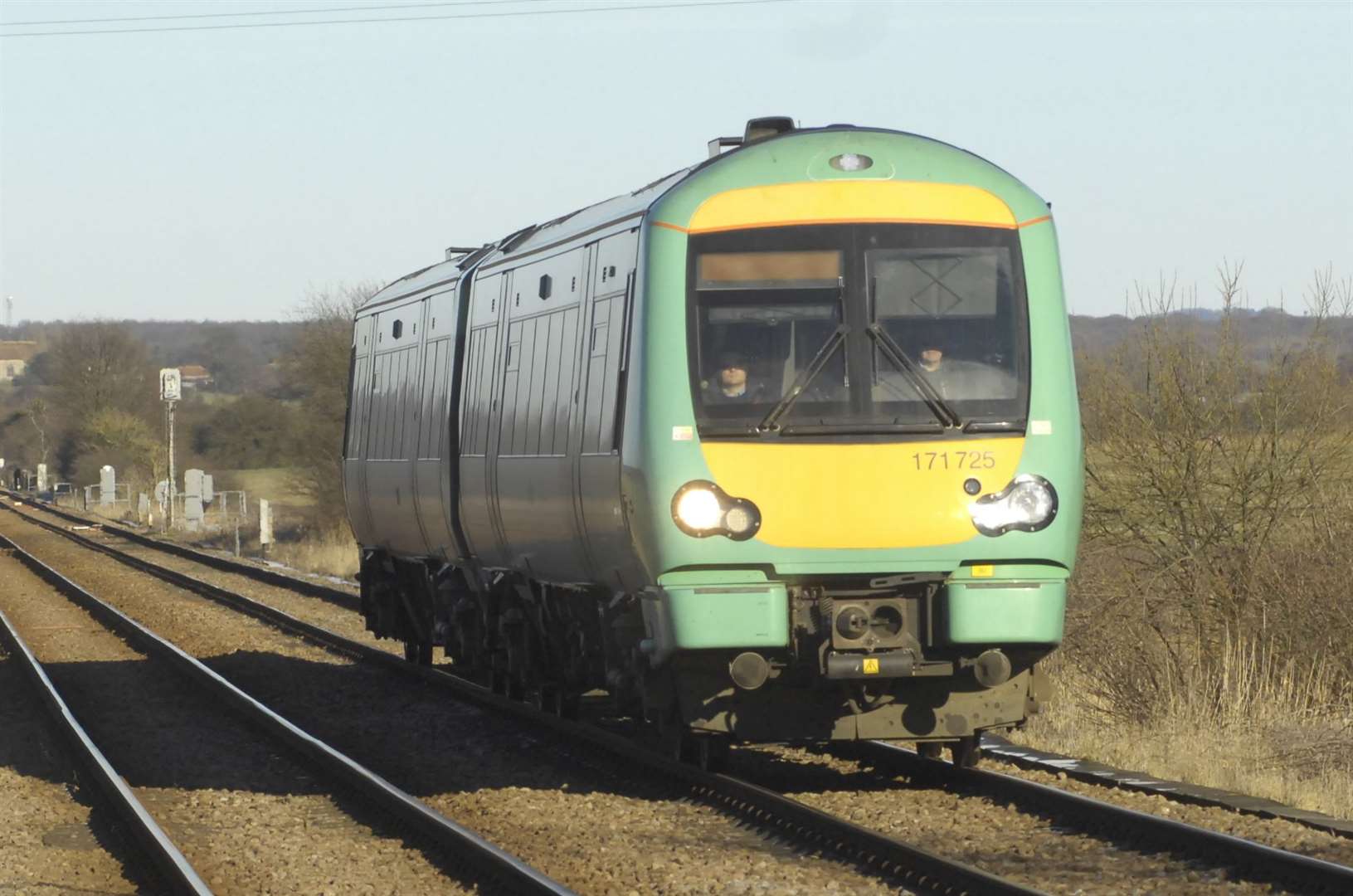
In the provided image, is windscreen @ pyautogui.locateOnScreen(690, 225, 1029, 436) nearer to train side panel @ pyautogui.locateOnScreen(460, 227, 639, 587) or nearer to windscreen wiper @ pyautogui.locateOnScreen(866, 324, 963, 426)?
windscreen wiper @ pyautogui.locateOnScreen(866, 324, 963, 426)

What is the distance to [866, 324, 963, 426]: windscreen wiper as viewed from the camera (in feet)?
32.8

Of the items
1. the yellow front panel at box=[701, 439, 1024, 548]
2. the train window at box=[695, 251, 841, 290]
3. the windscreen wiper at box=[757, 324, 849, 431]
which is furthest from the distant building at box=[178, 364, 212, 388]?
the yellow front panel at box=[701, 439, 1024, 548]

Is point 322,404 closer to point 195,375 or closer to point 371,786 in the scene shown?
point 371,786

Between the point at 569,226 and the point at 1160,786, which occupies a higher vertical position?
the point at 569,226

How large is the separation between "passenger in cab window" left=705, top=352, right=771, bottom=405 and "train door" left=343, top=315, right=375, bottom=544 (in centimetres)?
953

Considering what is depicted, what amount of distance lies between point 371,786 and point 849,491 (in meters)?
3.35

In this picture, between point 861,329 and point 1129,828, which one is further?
point 861,329

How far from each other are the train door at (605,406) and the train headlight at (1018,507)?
180cm

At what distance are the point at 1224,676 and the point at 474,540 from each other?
530cm

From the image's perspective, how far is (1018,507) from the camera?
32.7 feet

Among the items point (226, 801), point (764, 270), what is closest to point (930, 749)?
point (764, 270)

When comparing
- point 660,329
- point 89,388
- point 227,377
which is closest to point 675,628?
point 660,329

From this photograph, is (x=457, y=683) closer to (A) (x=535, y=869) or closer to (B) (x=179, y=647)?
(B) (x=179, y=647)

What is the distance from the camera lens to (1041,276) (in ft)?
33.6
